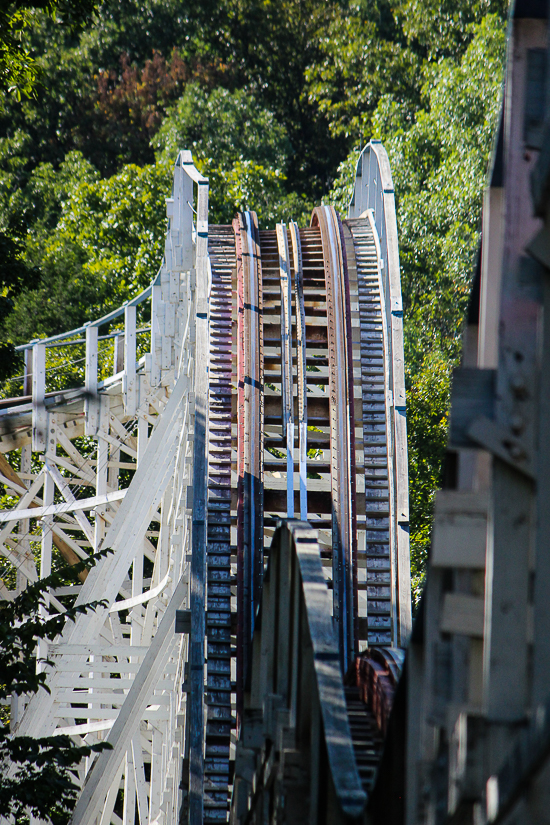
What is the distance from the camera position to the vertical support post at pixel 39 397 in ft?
41.7

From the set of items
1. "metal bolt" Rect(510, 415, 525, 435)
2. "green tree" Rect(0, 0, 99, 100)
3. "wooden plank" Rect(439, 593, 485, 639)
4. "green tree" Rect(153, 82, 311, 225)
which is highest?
"green tree" Rect(153, 82, 311, 225)

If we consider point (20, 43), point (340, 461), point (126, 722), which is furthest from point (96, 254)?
point (126, 722)

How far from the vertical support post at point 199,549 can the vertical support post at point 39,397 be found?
9.07ft

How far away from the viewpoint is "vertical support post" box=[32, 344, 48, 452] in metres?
12.7

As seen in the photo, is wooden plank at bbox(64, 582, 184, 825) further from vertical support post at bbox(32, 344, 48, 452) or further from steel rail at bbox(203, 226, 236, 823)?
vertical support post at bbox(32, 344, 48, 452)

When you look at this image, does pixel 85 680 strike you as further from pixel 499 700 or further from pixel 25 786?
pixel 499 700

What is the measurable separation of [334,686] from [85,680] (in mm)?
7680

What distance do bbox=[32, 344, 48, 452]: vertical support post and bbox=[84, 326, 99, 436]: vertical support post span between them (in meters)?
0.56

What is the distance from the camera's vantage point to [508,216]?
2.16 m

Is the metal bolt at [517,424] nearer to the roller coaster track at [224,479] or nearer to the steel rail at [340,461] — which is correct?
the roller coaster track at [224,479]

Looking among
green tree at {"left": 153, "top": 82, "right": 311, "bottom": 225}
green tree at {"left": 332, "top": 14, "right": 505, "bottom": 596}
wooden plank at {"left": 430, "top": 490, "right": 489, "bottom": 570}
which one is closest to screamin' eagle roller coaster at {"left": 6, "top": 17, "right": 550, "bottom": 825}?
wooden plank at {"left": 430, "top": 490, "right": 489, "bottom": 570}

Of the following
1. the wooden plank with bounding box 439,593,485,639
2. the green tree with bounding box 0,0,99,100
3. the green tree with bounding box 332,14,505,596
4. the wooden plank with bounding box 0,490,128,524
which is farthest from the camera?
the green tree with bounding box 332,14,505,596

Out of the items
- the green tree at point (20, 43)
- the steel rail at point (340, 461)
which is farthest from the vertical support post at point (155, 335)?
the green tree at point (20, 43)

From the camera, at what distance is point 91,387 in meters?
13.4
